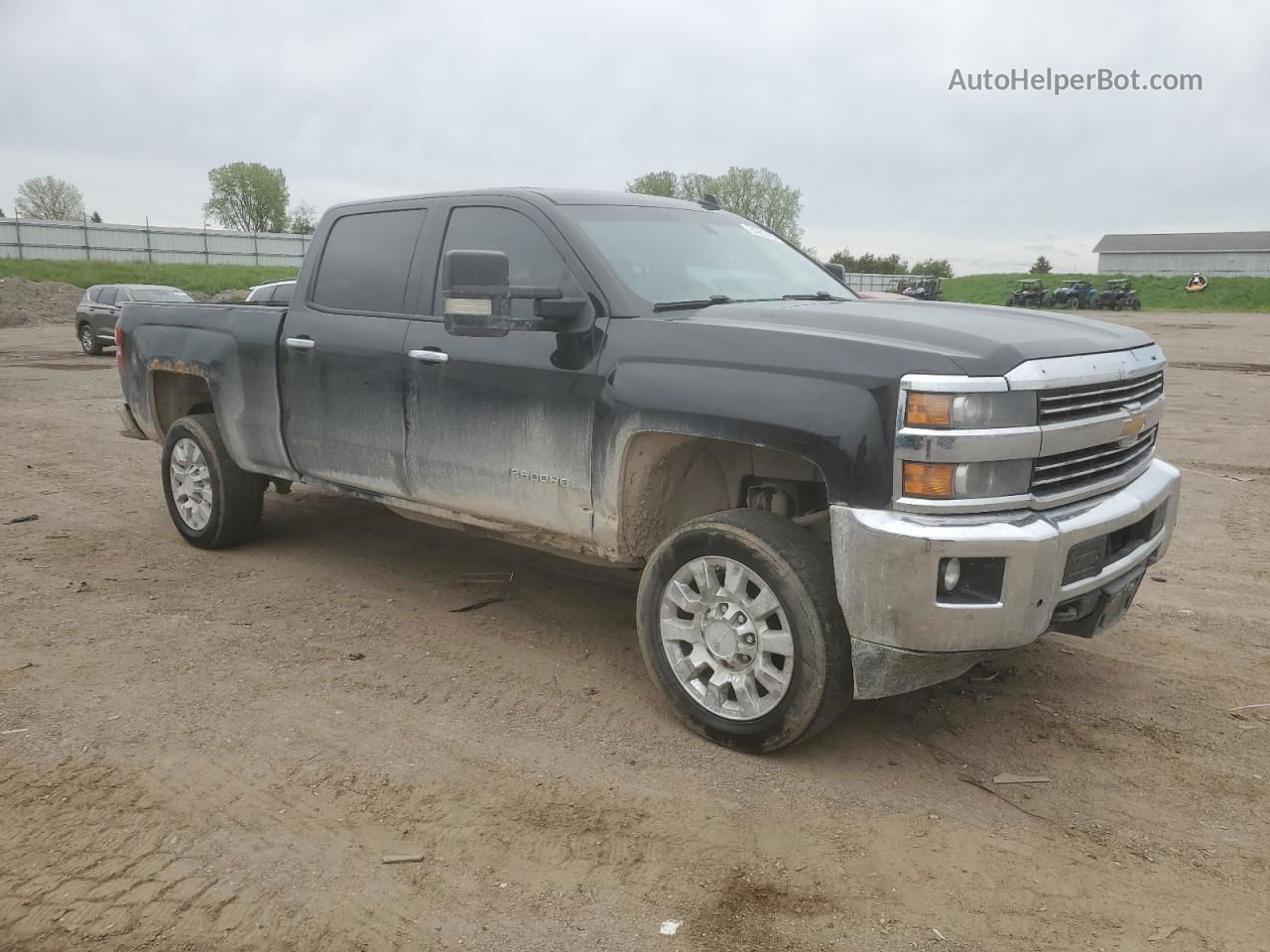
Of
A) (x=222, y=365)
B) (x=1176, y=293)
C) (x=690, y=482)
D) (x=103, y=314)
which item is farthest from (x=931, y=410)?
(x=1176, y=293)

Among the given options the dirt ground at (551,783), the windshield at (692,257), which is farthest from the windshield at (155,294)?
the windshield at (692,257)

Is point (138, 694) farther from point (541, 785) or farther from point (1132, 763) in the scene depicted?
point (1132, 763)

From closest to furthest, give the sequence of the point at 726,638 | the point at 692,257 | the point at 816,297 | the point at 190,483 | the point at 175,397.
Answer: the point at 726,638 → the point at 692,257 → the point at 816,297 → the point at 190,483 → the point at 175,397

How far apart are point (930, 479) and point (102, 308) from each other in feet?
69.2

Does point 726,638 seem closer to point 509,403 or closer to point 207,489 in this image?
point 509,403

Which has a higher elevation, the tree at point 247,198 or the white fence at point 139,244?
the tree at point 247,198

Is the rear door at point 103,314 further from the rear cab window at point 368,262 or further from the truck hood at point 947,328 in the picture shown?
the truck hood at point 947,328

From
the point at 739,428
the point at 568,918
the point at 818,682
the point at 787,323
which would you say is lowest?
the point at 568,918

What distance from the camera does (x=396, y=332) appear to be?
480cm

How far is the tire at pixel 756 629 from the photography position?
3.45 metres

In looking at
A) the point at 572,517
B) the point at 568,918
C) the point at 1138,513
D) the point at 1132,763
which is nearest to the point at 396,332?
the point at 572,517

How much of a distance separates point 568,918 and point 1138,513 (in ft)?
8.00

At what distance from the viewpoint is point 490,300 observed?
3930mm

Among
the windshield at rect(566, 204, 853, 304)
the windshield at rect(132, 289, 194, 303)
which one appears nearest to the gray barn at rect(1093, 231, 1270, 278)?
the windshield at rect(132, 289, 194, 303)
